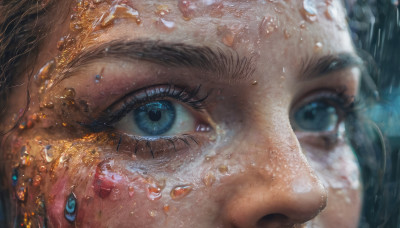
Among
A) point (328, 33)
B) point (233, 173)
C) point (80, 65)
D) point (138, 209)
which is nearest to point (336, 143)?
point (328, 33)

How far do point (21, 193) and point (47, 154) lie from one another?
5.9 inches

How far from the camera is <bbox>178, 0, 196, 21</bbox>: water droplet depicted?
3.41 feet

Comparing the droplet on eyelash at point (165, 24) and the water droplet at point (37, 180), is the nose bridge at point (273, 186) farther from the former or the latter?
the water droplet at point (37, 180)

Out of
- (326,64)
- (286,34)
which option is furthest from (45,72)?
(326,64)

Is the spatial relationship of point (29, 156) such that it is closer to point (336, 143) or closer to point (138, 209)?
point (138, 209)

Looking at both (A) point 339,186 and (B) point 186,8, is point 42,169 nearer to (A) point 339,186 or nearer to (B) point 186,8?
(B) point 186,8

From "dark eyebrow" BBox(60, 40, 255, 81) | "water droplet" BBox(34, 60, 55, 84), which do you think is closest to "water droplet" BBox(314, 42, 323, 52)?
"dark eyebrow" BBox(60, 40, 255, 81)

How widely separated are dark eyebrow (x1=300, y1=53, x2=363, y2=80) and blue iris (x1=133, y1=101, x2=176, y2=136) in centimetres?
38

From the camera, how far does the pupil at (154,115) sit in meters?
1.09

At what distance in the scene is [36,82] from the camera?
1139mm

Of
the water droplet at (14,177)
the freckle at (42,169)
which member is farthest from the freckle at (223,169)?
the water droplet at (14,177)

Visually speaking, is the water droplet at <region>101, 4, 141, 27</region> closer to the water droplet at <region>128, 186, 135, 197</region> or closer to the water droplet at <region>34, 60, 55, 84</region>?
the water droplet at <region>34, 60, 55, 84</region>

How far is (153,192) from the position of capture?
0.99m

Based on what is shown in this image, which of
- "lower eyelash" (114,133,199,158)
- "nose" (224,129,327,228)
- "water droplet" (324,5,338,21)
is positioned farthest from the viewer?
"water droplet" (324,5,338,21)
